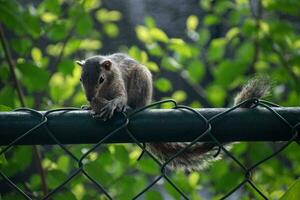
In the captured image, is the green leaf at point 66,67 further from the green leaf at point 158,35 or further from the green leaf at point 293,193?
the green leaf at point 293,193

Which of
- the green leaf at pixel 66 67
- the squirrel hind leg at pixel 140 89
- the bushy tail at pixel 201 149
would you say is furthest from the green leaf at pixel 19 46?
the bushy tail at pixel 201 149

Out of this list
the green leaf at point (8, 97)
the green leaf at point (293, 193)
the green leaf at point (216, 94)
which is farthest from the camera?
the green leaf at point (216, 94)

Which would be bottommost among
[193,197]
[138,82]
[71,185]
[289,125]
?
[193,197]

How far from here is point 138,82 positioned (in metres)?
1.81

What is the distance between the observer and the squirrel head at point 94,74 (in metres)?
1.66

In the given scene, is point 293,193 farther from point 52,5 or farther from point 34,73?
point 52,5

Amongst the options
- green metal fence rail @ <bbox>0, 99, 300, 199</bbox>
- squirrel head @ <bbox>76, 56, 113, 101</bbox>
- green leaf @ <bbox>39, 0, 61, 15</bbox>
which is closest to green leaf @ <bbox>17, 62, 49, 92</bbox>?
squirrel head @ <bbox>76, 56, 113, 101</bbox>

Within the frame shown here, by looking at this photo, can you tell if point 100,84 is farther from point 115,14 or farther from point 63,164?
point 115,14

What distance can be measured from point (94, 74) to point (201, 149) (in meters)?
0.69

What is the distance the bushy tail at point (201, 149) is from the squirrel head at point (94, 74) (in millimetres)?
362

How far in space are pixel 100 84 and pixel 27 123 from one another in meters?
0.84

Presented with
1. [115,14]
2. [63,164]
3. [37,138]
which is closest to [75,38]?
[115,14]

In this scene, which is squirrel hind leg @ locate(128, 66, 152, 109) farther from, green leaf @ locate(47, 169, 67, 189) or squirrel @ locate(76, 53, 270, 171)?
green leaf @ locate(47, 169, 67, 189)

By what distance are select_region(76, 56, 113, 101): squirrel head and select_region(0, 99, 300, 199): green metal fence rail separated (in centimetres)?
69
